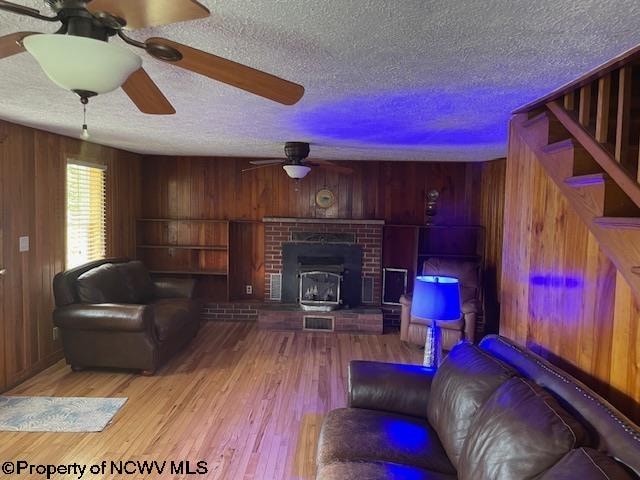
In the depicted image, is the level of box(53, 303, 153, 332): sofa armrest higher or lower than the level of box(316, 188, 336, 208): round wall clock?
lower

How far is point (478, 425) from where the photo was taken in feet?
5.74

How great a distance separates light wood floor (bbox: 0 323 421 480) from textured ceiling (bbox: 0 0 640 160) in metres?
2.18

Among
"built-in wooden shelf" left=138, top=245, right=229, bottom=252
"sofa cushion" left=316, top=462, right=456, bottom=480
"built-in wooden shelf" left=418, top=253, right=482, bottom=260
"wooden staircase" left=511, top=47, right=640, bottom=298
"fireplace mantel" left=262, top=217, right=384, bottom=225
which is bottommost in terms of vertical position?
"sofa cushion" left=316, top=462, right=456, bottom=480

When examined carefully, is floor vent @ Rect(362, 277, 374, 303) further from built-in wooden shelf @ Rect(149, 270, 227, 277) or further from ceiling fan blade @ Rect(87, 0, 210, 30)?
ceiling fan blade @ Rect(87, 0, 210, 30)

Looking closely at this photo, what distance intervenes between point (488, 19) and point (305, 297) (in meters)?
4.60

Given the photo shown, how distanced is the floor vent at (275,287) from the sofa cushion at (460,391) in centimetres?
377

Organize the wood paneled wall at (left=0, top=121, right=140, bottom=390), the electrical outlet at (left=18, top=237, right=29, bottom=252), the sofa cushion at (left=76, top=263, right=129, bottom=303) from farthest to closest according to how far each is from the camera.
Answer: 1. the sofa cushion at (left=76, top=263, right=129, bottom=303)
2. the electrical outlet at (left=18, top=237, right=29, bottom=252)
3. the wood paneled wall at (left=0, top=121, right=140, bottom=390)

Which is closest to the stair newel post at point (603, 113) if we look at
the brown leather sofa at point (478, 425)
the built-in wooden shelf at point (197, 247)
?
the brown leather sofa at point (478, 425)

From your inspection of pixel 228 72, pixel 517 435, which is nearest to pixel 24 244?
pixel 228 72

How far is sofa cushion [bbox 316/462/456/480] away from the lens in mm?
1726

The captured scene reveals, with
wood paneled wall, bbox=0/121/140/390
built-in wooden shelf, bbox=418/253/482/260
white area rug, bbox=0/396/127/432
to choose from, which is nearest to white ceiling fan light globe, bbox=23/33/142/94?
white area rug, bbox=0/396/127/432

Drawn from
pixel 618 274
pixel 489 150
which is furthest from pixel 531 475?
pixel 489 150

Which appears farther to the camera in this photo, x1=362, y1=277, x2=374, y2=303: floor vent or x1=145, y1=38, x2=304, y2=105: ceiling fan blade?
x1=362, y1=277, x2=374, y2=303: floor vent

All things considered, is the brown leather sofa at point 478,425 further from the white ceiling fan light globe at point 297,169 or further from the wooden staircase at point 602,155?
the white ceiling fan light globe at point 297,169
